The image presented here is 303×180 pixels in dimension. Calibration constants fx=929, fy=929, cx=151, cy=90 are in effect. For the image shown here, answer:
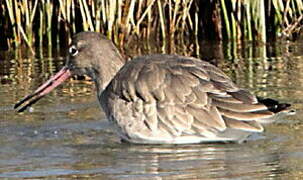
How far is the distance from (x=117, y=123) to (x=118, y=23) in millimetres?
4552

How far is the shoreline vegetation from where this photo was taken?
40.1 ft

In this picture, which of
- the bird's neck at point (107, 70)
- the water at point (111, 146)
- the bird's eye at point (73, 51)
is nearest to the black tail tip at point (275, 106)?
the water at point (111, 146)

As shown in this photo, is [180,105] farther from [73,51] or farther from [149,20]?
[149,20]

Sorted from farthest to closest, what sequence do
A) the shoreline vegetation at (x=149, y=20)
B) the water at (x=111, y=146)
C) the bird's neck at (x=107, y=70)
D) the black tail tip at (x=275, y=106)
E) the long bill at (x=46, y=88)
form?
the shoreline vegetation at (x=149, y=20)
the long bill at (x=46, y=88)
the bird's neck at (x=107, y=70)
the black tail tip at (x=275, y=106)
the water at (x=111, y=146)

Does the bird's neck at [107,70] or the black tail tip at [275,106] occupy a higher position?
the bird's neck at [107,70]

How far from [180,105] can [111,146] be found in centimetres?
66

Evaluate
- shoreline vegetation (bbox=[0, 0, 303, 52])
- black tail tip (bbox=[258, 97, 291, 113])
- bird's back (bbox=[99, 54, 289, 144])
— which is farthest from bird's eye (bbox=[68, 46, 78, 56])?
shoreline vegetation (bbox=[0, 0, 303, 52])

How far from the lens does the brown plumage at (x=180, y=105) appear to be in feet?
24.5

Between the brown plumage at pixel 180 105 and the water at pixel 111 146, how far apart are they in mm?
127

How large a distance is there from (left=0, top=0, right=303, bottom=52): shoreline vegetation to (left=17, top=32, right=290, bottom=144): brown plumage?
4109 mm

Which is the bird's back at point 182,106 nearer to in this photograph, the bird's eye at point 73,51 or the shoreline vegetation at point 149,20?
the bird's eye at point 73,51

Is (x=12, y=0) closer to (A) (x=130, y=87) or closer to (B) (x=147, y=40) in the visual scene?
(B) (x=147, y=40)

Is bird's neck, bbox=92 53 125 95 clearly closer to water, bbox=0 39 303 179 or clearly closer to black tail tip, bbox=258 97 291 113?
water, bbox=0 39 303 179

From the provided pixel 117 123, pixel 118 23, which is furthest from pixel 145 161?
pixel 118 23
